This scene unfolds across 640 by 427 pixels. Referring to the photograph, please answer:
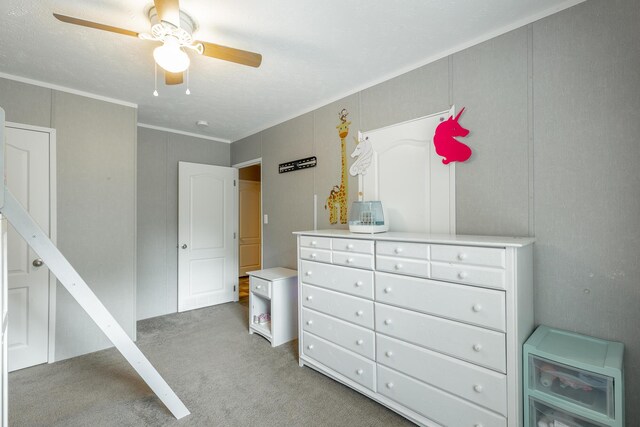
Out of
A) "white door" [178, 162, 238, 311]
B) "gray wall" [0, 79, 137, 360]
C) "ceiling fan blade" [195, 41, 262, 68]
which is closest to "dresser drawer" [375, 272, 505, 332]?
"ceiling fan blade" [195, 41, 262, 68]

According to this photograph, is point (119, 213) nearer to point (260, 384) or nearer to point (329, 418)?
point (260, 384)

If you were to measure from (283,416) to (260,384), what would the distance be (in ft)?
1.45

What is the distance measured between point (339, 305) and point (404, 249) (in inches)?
29.1

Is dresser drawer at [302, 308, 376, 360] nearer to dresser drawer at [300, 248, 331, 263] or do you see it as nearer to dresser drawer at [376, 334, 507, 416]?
dresser drawer at [376, 334, 507, 416]

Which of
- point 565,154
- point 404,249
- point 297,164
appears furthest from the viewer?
point 297,164

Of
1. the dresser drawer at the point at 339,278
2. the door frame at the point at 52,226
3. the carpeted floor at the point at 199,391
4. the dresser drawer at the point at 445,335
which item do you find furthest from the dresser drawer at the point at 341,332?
the door frame at the point at 52,226

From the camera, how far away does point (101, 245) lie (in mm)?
3068

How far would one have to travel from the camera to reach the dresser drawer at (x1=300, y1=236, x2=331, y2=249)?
2413mm

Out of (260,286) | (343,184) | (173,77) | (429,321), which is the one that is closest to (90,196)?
(173,77)

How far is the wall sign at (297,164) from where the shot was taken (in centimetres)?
335

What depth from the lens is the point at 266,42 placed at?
2.12 m

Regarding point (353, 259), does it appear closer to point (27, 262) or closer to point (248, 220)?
point (27, 262)

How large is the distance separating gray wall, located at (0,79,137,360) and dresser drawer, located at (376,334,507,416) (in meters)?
2.77

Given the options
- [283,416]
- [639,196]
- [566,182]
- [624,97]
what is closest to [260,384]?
[283,416]
